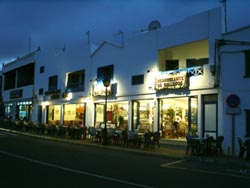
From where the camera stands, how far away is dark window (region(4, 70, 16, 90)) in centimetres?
4609

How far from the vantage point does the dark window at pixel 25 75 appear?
134ft

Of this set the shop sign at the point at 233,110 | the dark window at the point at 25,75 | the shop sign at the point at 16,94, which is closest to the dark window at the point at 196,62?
the shop sign at the point at 233,110

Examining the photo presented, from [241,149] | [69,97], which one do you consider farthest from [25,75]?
[241,149]

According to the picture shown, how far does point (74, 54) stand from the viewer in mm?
31203

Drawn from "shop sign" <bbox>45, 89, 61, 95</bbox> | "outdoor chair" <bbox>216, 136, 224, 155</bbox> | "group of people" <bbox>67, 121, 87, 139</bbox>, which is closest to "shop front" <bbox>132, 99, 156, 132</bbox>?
"group of people" <bbox>67, 121, 87, 139</bbox>

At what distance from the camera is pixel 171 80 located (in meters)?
21.1

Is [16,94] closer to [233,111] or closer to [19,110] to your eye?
[19,110]

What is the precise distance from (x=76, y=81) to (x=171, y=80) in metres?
12.1

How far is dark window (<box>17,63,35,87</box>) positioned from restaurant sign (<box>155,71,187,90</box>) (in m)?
22.1

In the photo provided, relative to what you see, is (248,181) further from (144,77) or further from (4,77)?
(4,77)

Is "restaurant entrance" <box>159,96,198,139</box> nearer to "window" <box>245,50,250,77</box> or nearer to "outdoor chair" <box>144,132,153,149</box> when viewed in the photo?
"outdoor chair" <box>144,132,153,149</box>

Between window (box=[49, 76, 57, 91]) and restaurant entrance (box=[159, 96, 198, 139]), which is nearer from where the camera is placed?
restaurant entrance (box=[159, 96, 198, 139])

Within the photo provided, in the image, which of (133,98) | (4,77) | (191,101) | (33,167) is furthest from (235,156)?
(4,77)

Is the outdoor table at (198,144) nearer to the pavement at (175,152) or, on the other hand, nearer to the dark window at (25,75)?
the pavement at (175,152)
